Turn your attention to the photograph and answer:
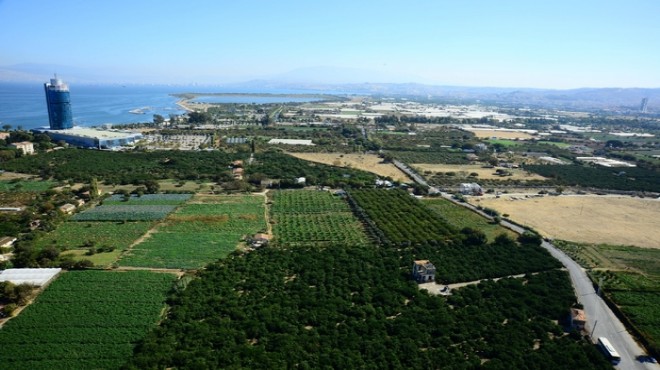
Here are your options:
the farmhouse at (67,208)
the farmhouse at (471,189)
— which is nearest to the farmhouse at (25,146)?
the farmhouse at (67,208)

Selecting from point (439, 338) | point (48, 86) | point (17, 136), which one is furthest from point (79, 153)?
point (439, 338)

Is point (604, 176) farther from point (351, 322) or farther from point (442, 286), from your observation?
point (351, 322)

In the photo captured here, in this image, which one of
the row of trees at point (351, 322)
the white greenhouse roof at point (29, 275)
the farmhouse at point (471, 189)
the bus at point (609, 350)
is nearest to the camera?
the row of trees at point (351, 322)

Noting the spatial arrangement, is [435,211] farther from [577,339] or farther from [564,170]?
[564,170]

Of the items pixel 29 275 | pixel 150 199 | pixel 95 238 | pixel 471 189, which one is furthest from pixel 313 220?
pixel 471 189

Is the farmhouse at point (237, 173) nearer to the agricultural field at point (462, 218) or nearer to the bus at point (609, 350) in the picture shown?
the agricultural field at point (462, 218)

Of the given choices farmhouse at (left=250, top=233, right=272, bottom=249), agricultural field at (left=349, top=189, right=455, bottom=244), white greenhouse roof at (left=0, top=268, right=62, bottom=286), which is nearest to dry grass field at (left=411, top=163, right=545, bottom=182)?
agricultural field at (left=349, top=189, right=455, bottom=244)

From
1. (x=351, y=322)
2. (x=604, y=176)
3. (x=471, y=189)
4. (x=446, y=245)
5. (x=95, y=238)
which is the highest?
(x=604, y=176)
